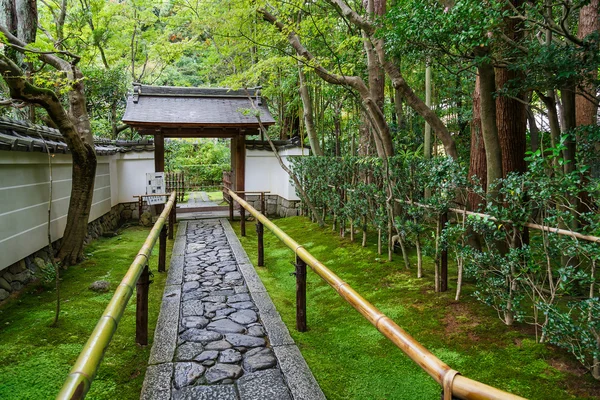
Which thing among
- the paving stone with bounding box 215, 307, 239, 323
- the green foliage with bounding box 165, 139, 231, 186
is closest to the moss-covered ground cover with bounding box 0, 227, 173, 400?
the paving stone with bounding box 215, 307, 239, 323

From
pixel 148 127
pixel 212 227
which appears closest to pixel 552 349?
pixel 212 227

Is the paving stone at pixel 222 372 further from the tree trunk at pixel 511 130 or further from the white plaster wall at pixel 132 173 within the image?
the white plaster wall at pixel 132 173

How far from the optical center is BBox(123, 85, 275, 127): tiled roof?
10852 millimetres

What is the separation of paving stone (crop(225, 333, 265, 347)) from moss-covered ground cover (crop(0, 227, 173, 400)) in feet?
2.35

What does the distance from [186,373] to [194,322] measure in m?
1.05

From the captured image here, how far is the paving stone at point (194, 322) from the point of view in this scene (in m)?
3.92

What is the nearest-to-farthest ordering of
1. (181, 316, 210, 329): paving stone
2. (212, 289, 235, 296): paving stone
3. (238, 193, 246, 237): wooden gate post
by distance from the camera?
1. (181, 316, 210, 329): paving stone
2. (212, 289, 235, 296): paving stone
3. (238, 193, 246, 237): wooden gate post

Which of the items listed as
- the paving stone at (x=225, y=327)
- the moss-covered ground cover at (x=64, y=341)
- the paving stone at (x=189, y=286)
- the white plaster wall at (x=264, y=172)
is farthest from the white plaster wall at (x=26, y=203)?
the white plaster wall at (x=264, y=172)

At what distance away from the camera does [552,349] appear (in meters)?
2.98

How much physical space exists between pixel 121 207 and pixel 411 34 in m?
10.3

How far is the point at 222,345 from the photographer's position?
349cm

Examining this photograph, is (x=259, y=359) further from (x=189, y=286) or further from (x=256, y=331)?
(x=189, y=286)

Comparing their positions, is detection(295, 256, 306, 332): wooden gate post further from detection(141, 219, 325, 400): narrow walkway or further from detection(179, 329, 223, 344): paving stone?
detection(179, 329, 223, 344): paving stone

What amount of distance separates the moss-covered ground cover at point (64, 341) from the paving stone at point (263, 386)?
74 centimetres
